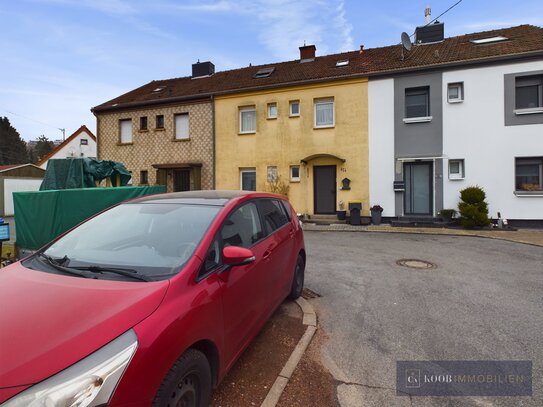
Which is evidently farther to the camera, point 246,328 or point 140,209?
point 140,209

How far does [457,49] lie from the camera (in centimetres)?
1405

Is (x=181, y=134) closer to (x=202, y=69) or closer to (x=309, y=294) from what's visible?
(x=202, y=69)

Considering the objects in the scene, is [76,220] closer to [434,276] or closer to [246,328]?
[246,328]

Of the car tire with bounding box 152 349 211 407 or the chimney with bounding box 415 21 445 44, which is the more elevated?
the chimney with bounding box 415 21 445 44

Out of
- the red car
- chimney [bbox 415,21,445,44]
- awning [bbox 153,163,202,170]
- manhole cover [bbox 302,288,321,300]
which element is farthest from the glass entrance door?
the red car

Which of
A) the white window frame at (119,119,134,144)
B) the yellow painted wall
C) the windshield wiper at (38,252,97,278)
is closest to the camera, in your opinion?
the windshield wiper at (38,252,97,278)

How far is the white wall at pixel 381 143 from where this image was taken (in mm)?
13625

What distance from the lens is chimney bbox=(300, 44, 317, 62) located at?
18.2 meters

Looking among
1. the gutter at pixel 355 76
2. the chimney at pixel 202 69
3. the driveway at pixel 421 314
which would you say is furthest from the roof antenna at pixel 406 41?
the chimney at pixel 202 69

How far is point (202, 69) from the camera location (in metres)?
21.0

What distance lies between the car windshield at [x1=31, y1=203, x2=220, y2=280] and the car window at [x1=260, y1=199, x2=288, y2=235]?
933mm

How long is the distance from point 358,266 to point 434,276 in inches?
57.1

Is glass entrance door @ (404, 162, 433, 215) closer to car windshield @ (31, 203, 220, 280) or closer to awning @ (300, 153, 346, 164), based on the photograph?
awning @ (300, 153, 346, 164)

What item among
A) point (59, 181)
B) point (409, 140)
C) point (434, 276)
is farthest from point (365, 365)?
point (409, 140)
